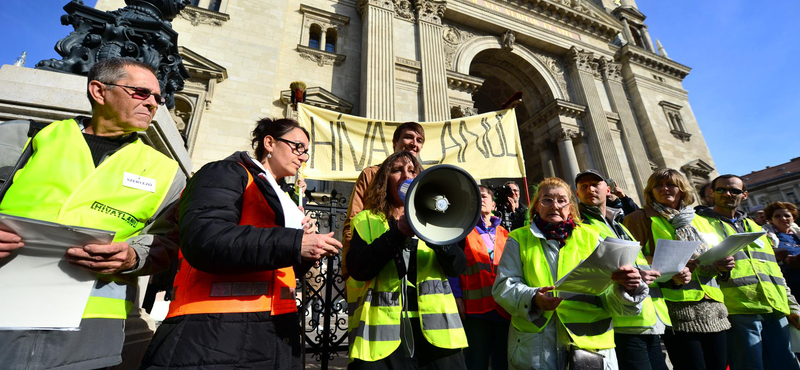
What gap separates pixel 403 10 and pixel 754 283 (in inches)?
544

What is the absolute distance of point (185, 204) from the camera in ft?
4.77

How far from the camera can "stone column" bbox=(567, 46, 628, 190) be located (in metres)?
15.6

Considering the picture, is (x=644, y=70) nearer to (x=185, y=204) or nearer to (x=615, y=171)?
(x=615, y=171)

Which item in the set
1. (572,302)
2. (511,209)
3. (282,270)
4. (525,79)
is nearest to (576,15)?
(525,79)

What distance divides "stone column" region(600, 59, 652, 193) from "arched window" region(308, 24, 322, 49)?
47.1 feet

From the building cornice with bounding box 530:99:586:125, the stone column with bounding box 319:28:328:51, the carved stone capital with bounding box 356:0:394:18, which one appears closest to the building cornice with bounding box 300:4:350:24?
the stone column with bounding box 319:28:328:51

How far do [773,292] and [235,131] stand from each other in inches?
433

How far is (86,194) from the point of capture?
145cm

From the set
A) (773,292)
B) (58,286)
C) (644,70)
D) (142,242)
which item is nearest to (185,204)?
(142,242)

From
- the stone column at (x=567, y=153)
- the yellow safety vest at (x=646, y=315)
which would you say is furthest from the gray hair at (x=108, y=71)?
the stone column at (x=567, y=153)

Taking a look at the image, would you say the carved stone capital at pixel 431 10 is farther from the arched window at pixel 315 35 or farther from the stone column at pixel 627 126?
the stone column at pixel 627 126

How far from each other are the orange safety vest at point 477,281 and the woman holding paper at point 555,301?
48cm

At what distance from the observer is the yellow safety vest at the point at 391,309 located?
5.83ft

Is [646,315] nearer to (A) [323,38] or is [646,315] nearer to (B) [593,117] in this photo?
(A) [323,38]
